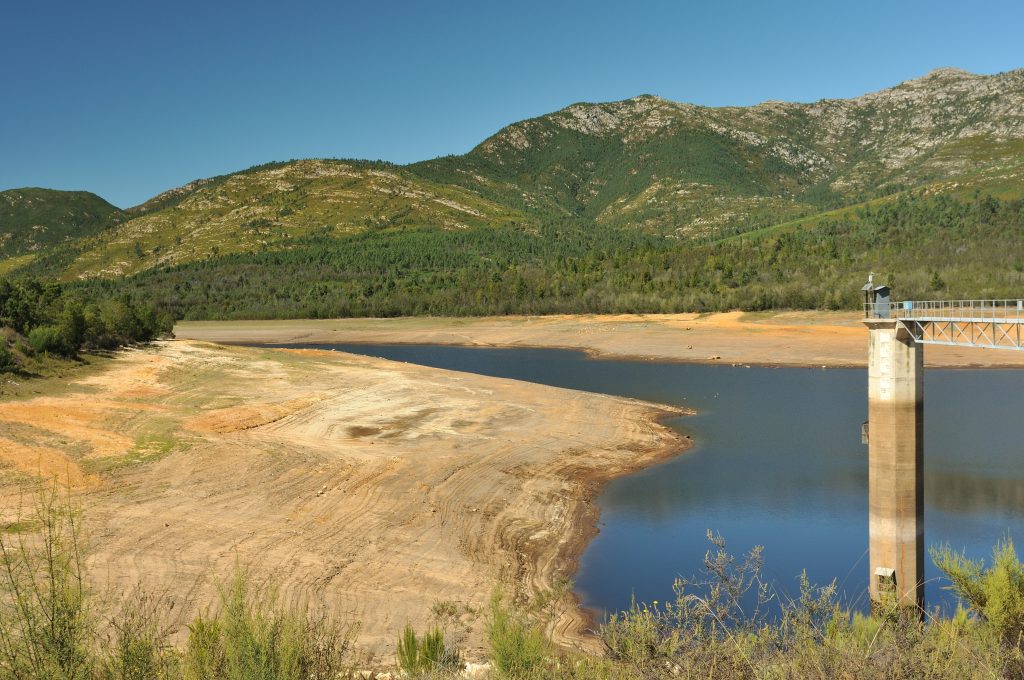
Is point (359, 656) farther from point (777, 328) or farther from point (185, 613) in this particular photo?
point (777, 328)

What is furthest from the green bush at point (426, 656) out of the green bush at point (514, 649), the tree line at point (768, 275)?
the tree line at point (768, 275)

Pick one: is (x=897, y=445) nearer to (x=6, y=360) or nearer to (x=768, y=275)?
(x=6, y=360)

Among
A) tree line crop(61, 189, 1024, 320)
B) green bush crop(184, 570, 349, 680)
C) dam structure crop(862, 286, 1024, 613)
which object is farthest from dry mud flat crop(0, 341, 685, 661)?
tree line crop(61, 189, 1024, 320)

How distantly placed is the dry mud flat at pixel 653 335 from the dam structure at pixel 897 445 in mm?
58479

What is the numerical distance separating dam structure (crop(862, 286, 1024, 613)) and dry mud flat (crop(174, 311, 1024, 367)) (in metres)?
58.5

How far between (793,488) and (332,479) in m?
22.8

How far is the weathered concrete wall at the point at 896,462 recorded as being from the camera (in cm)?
2912

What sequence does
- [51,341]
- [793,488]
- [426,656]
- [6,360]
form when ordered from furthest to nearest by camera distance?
[51,341] < [6,360] < [793,488] < [426,656]

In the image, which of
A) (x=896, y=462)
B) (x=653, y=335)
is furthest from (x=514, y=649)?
(x=653, y=335)

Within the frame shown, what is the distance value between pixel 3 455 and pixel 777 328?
97064 millimetres

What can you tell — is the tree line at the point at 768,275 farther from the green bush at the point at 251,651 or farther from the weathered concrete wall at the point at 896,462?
the green bush at the point at 251,651

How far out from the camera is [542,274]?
188875 mm

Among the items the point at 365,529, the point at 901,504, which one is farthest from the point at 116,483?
the point at 901,504

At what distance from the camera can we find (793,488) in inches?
1628
